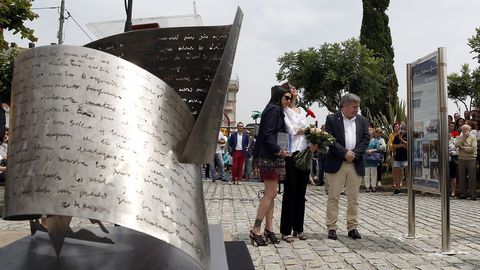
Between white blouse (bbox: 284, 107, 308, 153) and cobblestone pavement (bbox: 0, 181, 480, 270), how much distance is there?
1.06 metres

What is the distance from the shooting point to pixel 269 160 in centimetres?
535

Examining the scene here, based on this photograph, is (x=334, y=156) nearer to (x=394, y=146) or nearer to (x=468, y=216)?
(x=468, y=216)

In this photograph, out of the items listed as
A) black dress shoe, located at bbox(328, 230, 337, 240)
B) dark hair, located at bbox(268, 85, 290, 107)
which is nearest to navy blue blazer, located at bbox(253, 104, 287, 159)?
dark hair, located at bbox(268, 85, 290, 107)

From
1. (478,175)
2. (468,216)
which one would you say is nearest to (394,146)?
(478,175)

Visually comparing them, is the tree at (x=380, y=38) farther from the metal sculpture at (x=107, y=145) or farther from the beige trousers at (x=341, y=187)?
the metal sculpture at (x=107, y=145)

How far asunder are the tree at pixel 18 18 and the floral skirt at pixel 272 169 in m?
7.36

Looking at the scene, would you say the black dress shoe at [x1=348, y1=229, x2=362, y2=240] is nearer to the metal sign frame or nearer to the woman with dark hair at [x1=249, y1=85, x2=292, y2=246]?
the metal sign frame

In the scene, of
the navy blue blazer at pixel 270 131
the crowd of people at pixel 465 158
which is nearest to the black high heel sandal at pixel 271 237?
the navy blue blazer at pixel 270 131

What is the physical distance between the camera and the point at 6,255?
275 centimetres

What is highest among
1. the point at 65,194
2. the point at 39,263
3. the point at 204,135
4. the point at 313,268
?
the point at 204,135

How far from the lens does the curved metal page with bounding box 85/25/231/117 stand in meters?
2.89

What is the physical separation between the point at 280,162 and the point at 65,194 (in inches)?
143

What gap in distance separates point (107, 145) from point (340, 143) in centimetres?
439

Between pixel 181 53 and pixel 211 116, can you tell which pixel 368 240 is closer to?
pixel 181 53
